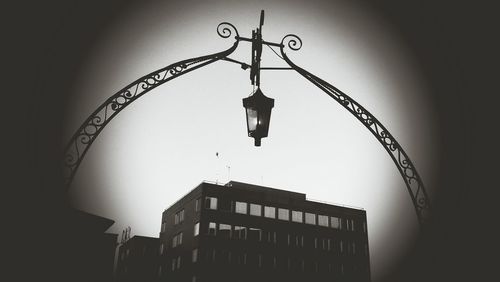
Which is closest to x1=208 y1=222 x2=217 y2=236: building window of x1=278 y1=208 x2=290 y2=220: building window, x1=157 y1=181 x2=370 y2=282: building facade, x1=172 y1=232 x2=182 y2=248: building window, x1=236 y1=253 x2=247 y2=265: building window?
x1=157 y1=181 x2=370 y2=282: building facade

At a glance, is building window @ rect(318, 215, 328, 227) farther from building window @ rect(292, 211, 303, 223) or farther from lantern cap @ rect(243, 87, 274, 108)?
lantern cap @ rect(243, 87, 274, 108)

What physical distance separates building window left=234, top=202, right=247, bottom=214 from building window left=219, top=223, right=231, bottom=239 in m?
2.67

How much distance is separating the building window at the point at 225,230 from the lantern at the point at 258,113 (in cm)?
4138

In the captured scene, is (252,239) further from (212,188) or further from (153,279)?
(153,279)

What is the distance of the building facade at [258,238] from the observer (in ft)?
143

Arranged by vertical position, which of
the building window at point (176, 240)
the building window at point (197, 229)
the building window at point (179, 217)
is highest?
the building window at point (179, 217)

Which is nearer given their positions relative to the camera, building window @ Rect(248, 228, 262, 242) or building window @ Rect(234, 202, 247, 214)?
building window @ Rect(248, 228, 262, 242)

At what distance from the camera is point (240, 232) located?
46.2 m

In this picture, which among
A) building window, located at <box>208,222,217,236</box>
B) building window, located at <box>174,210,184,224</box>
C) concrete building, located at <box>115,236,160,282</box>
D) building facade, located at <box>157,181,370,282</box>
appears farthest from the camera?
concrete building, located at <box>115,236,160,282</box>

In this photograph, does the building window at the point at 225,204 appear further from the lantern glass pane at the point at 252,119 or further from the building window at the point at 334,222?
the lantern glass pane at the point at 252,119

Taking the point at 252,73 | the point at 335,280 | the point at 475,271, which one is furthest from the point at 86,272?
the point at 335,280

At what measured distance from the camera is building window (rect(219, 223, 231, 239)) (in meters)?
44.5

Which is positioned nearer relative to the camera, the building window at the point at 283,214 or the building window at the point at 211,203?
the building window at the point at 211,203

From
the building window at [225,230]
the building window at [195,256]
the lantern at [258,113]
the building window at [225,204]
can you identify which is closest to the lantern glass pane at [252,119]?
the lantern at [258,113]
